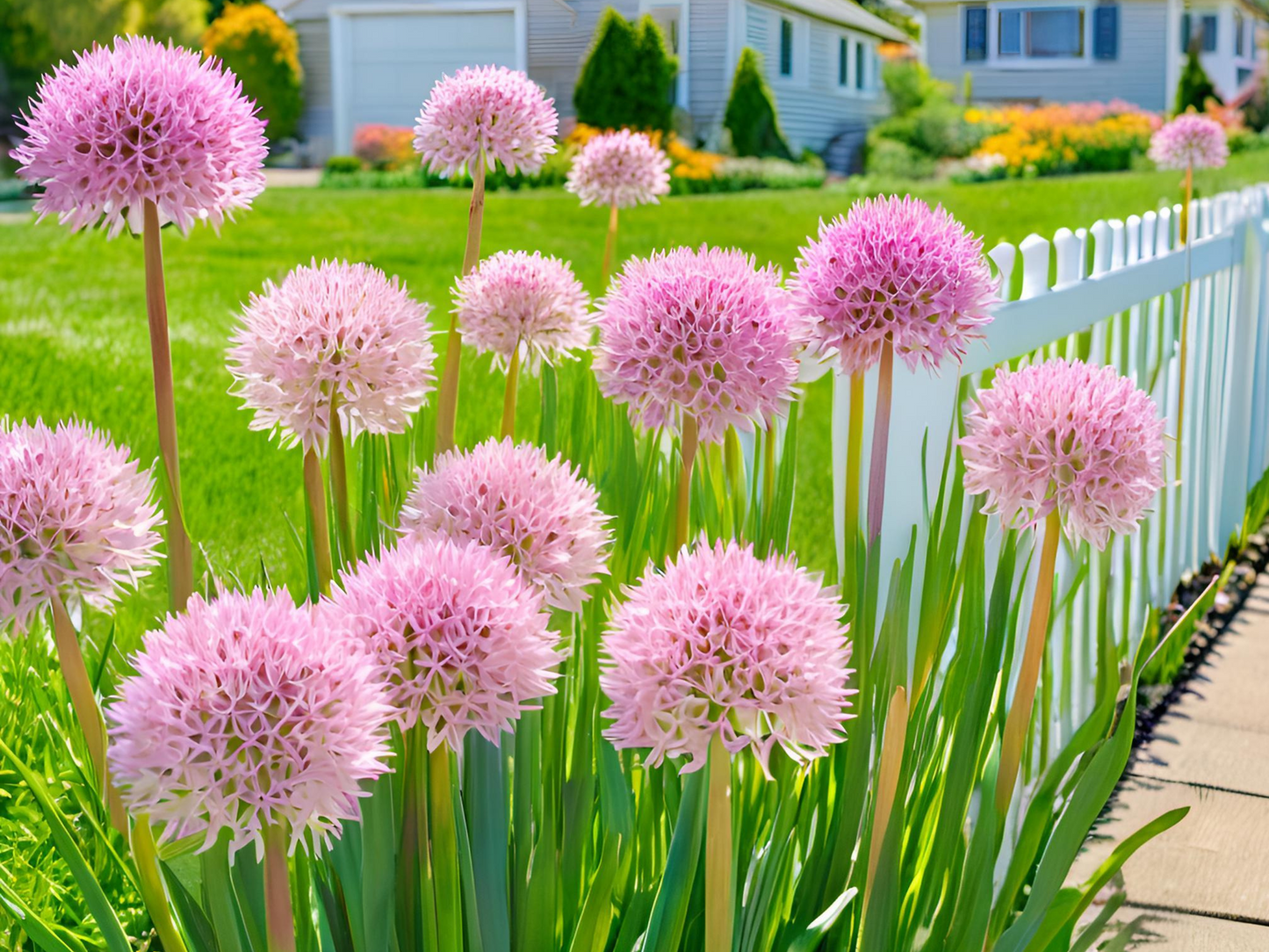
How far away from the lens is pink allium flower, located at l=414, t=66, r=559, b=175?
65.9 inches

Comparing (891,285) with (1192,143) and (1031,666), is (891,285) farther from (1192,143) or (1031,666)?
(1192,143)

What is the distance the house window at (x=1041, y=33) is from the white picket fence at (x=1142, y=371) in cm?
2872

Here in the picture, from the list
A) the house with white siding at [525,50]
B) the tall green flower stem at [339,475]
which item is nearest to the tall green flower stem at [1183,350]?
the tall green flower stem at [339,475]

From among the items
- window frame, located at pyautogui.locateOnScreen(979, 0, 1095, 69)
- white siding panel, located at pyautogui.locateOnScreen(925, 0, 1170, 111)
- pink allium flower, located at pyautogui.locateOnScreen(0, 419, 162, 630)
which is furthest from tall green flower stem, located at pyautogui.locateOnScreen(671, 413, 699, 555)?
window frame, located at pyautogui.locateOnScreen(979, 0, 1095, 69)

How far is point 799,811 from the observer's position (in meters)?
1.46

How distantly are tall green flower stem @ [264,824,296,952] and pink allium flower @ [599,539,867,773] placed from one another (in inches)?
9.0

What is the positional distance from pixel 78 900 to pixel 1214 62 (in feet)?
120

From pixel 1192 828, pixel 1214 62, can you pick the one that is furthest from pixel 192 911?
pixel 1214 62

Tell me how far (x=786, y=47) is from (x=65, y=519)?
1016 inches

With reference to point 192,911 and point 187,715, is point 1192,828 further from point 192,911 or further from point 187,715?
point 187,715

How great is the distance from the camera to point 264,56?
71.7ft

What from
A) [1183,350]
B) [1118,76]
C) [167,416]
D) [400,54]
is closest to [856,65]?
[1118,76]

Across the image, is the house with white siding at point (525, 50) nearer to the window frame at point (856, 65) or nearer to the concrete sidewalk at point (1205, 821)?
the window frame at point (856, 65)

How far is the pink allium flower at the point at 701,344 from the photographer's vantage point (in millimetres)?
1197
